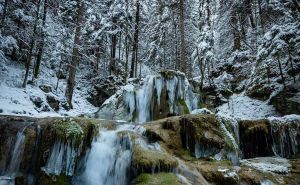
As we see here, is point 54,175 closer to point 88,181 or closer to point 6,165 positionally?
point 88,181

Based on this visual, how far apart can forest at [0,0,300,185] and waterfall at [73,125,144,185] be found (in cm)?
3

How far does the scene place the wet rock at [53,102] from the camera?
16.3 m

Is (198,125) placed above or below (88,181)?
above

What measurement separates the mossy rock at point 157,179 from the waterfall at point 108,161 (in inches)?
38.0

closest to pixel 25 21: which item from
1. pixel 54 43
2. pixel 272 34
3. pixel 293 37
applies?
pixel 54 43

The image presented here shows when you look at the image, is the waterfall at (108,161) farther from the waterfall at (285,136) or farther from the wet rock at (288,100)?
the wet rock at (288,100)

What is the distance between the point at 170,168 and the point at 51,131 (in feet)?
12.3

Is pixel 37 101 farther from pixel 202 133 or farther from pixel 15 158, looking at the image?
pixel 202 133

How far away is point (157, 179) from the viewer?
6.96 m

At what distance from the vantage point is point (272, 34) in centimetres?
1473

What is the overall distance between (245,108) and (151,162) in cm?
1264

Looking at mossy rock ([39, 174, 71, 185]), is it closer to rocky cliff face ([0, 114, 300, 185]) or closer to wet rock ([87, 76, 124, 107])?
rocky cliff face ([0, 114, 300, 185])

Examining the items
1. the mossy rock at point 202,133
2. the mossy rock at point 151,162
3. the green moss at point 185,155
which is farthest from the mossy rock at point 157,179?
the mossy rock at point 202,133

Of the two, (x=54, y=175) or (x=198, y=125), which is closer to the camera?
(x=54, y=175)
